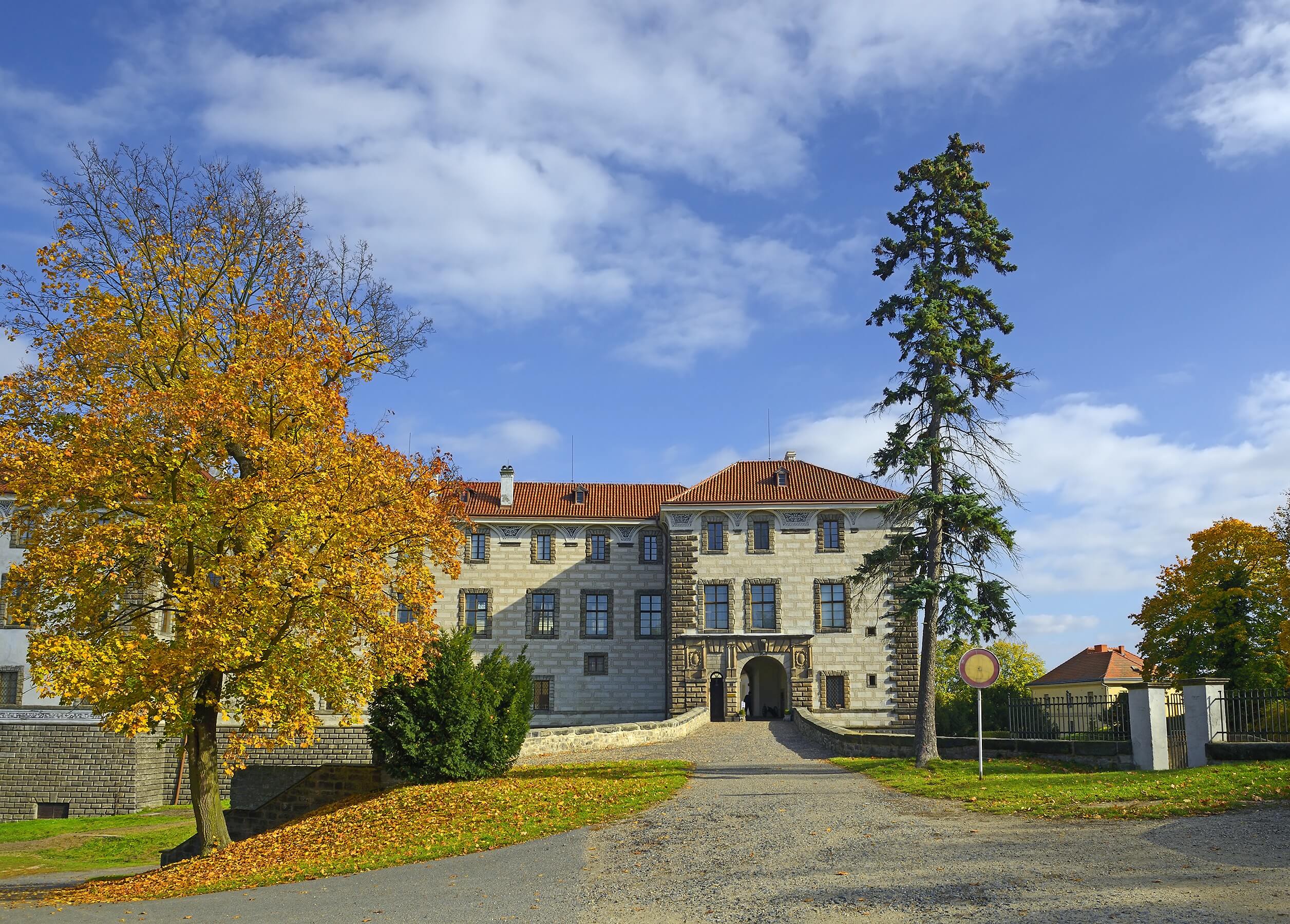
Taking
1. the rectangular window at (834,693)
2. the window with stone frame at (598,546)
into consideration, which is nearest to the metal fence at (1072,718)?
the rectangular window at (834,693)

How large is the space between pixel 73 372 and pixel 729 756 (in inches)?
679

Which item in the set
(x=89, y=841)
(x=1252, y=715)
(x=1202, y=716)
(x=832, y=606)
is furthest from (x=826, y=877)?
(x=832, y=606)

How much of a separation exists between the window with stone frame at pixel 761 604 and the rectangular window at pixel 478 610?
435 inches

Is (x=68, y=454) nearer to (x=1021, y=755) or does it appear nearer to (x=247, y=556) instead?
(x=247, y=556)

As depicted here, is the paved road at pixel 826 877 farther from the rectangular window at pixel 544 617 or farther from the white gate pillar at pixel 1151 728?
the rectangular window at pixel 544 617

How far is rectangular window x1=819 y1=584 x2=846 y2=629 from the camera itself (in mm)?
40312

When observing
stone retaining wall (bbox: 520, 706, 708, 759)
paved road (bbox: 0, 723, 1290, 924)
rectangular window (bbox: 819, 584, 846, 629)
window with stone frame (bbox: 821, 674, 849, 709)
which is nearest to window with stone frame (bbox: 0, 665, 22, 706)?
stone retaining wall (bbox: 520, 706, 708, 759)

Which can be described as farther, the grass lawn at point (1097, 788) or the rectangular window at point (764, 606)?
the rectangular window at point (764, 606)

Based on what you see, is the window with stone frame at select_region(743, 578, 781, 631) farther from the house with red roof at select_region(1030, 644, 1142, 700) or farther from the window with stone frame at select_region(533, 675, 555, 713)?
the house with red roof at select_region(1030, 644, 1142, 700)

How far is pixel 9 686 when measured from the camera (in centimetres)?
3762

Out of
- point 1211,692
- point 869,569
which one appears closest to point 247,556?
point 869,569

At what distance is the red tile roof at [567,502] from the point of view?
44000 millimetres

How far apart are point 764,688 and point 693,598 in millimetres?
6435

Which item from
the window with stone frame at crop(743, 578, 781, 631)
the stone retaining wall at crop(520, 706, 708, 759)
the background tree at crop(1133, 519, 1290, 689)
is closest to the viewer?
the stone retaining wall at crop(520, 706, 708, 759)
